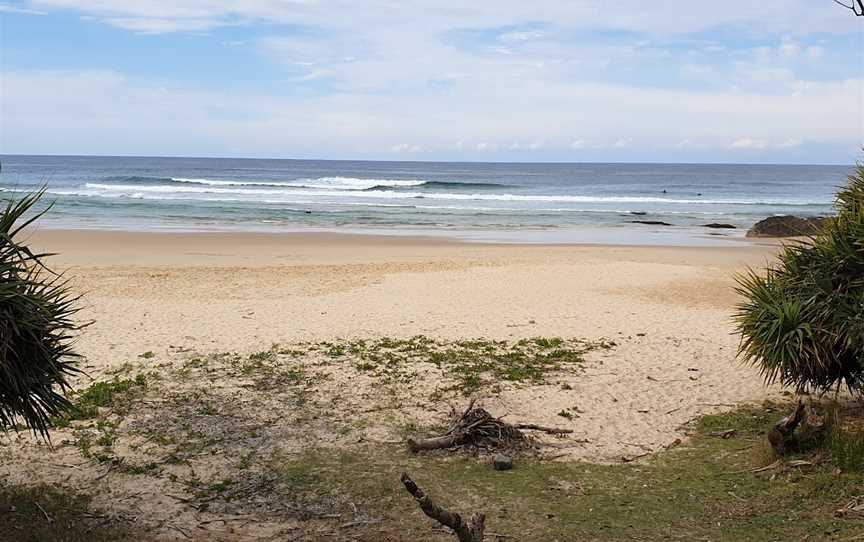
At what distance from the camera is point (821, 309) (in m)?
7.21

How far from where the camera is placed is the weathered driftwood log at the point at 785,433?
6484mm

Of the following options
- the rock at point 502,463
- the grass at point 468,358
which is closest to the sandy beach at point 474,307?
the grass at point 468,358

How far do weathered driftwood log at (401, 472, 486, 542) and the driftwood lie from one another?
3.38 meters

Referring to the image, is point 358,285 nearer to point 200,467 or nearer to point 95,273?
point 95,273

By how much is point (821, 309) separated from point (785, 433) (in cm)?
130

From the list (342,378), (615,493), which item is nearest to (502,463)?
(615,493)

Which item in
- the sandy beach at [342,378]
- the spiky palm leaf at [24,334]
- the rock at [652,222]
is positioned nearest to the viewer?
the spiky palm leaf at [24,334]

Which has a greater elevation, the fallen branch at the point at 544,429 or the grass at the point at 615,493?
the fallen branch at the point at 544,429

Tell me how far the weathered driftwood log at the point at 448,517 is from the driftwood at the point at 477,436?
338 centimetres

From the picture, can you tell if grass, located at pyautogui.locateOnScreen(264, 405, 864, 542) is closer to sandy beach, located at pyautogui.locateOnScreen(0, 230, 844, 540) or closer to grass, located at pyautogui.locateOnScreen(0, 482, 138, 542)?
sandy beach, located at pyautogui.locateOnScreen(0, 230, 844, 540)

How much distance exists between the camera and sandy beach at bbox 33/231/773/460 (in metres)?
9.02

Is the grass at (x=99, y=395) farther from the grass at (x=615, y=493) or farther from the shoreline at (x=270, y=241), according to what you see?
the shoreline at (x=270, y=241)

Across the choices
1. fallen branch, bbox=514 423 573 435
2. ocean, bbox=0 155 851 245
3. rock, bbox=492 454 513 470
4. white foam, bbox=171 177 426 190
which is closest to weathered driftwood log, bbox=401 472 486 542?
rock, bbox=492 454 513 470

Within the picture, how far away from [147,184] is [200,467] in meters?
61.8
